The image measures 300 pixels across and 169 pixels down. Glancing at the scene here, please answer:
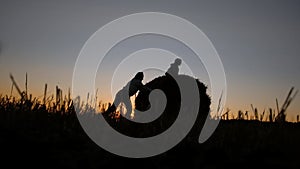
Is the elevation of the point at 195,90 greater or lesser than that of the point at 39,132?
greater

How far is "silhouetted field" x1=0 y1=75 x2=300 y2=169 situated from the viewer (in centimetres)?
454

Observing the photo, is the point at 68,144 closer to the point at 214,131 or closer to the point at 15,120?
the point at 15,120

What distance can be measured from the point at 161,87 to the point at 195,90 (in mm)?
1496

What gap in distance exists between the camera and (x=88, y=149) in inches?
200

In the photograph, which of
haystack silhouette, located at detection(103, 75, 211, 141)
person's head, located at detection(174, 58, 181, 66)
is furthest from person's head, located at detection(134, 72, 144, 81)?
person's head, located at detection(174, 58, 181, 66)

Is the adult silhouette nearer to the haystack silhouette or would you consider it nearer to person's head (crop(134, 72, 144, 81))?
the haystack silhouette

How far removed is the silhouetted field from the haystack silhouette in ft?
2.42

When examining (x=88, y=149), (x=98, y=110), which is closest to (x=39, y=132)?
(x=88, y=149)

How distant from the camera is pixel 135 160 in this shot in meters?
4.81

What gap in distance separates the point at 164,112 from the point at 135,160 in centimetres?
575

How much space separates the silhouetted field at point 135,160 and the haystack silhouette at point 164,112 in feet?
2.42

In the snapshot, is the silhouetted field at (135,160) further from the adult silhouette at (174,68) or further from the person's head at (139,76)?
the adult silhouette at (174,68)

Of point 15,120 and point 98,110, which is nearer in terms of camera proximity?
point 15,120

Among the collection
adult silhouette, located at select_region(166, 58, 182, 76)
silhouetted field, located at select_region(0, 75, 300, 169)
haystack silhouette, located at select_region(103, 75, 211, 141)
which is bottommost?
silhouetted field, located at select_region(0, 75, 300, 169)
